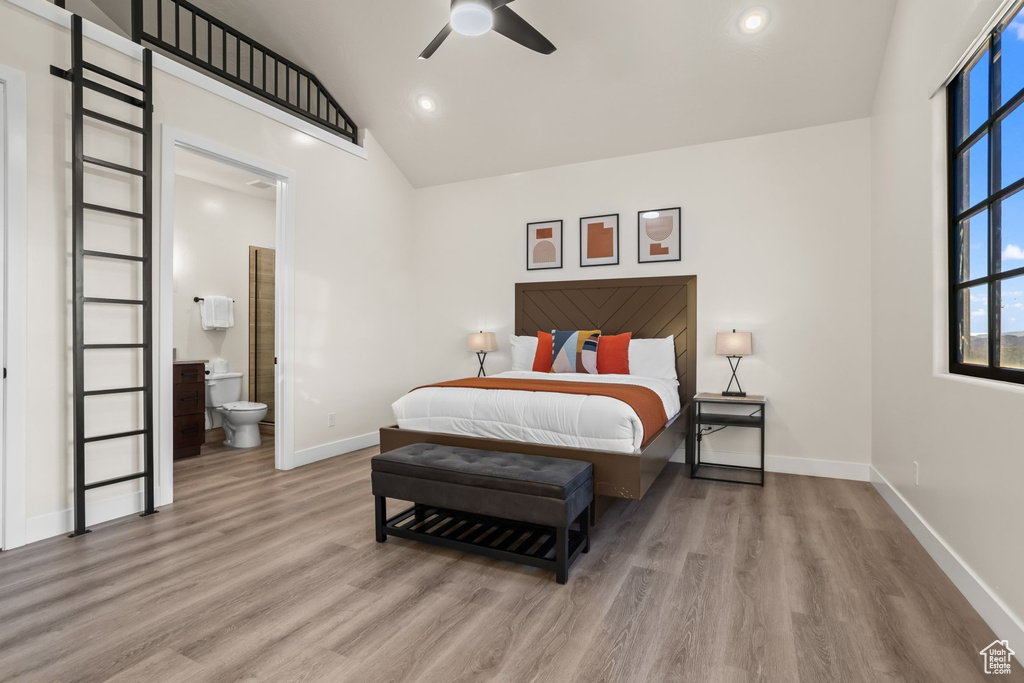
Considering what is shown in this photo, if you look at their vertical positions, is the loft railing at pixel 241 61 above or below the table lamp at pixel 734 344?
above

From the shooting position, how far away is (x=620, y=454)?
8.71 feet

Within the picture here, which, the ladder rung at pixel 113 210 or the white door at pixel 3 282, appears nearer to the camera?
the white door at pixel 3 282

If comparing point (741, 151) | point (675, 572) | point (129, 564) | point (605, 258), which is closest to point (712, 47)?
point (741, 151)

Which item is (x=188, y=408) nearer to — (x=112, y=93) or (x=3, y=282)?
(x=3, y=282)

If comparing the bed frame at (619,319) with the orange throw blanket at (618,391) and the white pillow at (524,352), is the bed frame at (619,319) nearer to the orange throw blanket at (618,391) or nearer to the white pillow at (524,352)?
the orange throw blanket at (618,391)

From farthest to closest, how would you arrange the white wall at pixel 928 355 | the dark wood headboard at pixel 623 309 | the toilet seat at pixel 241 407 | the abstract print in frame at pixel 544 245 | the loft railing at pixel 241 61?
1. the abstract print in frame at pixel 544 245
2. the toilet seat at pixel 241 407
3. the dark wood headboard at pixel 623 309
4. the loft railing at pixel 241 61
5. the white wall at pixel 928 355

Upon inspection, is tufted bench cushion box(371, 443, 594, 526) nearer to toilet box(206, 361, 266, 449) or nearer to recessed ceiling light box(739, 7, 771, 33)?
toilet box(206, 361, 266, 449)

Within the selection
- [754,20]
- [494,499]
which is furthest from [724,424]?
[754,20]

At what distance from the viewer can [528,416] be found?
117 inches

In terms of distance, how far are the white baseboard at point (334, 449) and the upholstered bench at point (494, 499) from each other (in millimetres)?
1733

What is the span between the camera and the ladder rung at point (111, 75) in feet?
9.24

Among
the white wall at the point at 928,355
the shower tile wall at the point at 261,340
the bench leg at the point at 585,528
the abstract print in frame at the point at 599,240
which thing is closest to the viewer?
the white wall at the point at 928,355

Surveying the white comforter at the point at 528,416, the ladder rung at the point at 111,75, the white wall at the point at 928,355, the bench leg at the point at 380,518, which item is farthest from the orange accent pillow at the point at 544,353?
the ladder rung at the point at 111,75

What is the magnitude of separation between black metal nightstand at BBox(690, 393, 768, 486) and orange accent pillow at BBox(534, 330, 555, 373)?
4.15 feet
